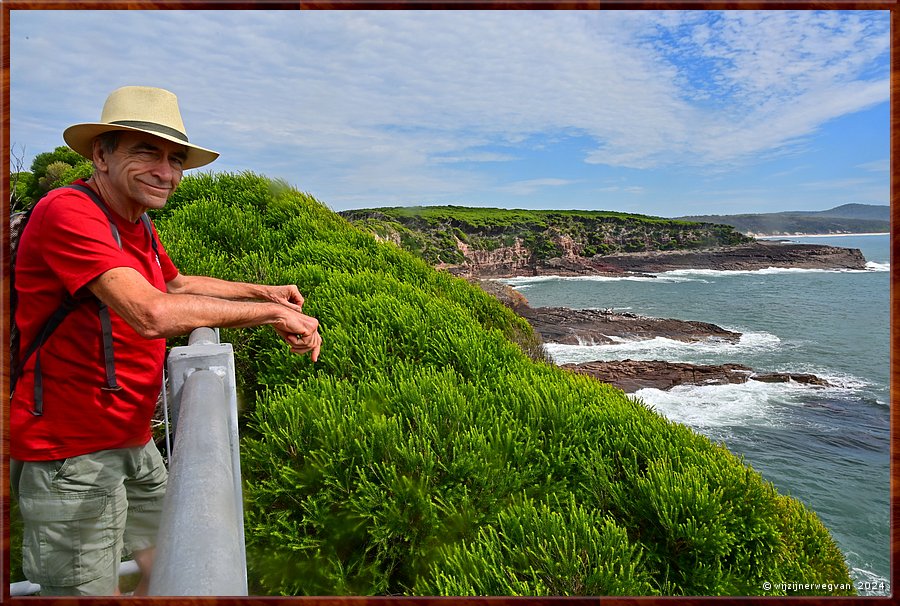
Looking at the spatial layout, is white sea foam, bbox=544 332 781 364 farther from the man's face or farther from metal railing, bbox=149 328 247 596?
metal railing, bbox=149 328 247 596

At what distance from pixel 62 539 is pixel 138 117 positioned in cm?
177

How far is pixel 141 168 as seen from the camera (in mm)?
2221

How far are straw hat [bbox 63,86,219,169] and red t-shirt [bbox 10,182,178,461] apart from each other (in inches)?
12.4

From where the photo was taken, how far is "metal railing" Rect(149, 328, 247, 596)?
3.45 ft

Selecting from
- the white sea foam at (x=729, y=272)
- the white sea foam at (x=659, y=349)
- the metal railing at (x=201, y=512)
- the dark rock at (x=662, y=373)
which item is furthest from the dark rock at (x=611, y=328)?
the white sea foam at (x=729, y=272)

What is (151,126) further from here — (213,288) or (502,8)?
(502,8)

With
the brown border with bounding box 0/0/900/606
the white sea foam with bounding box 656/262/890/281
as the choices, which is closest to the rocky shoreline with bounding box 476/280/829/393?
the brown border with bounding box 0/0/900/606

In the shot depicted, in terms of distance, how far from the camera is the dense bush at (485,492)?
2.77 meters

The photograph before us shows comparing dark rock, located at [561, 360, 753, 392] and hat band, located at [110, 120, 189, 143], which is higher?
hat band, located at [110, 120, 189, 143]

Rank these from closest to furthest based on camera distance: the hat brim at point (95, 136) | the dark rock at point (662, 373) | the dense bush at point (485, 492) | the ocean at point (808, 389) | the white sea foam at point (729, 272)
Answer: the hat brim at point (95, 136) → the dense bush at point (485, 492) → the ocean at point (808, 389) → the dark rock at point (662, 373) → the white sea foam at point (729, 272)

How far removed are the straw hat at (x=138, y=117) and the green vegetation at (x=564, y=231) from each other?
4894 cm

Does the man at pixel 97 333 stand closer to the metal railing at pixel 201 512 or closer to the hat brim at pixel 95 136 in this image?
the hat brim at pixel 95 136

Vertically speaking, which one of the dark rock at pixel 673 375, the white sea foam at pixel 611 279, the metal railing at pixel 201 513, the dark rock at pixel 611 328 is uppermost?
the metal railing at pixel 201 513

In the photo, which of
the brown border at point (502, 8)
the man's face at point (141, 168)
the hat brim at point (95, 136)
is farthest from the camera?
the man's face at point (141, 168)
